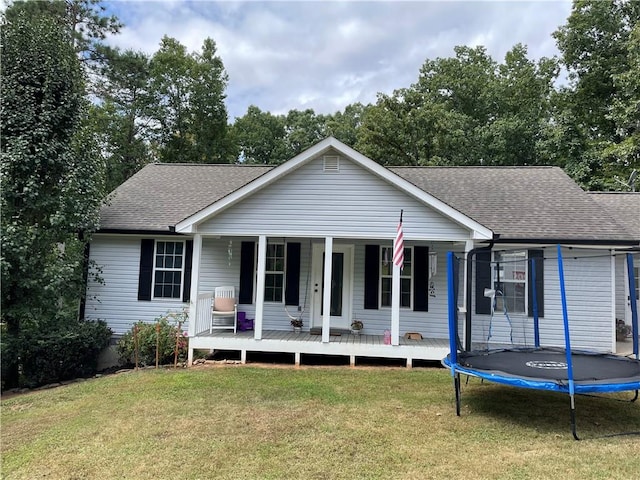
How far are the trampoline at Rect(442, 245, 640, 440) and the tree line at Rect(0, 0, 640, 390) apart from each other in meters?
7.64

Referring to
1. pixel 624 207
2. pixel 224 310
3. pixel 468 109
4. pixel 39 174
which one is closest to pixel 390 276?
pixel 224 310

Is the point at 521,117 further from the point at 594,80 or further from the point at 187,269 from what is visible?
the point at 187,269

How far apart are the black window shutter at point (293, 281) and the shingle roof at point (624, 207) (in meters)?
8.27

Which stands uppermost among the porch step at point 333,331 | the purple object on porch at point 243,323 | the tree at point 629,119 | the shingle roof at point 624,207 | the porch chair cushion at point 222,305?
the tree at point 629,119

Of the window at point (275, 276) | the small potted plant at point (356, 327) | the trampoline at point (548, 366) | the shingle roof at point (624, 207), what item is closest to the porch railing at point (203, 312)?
the window at point (275, 276)

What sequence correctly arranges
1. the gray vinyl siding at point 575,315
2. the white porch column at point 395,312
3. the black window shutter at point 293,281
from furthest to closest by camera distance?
the black window shutter at point 293,281 < the gray vinyl siding at point 575,315 < the white porch column at point 395,312

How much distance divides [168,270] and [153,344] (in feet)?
6.76

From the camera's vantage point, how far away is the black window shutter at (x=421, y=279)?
9.64 m

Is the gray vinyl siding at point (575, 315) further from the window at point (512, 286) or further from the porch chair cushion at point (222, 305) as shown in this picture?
the porch chair cushion at point (222, 305)

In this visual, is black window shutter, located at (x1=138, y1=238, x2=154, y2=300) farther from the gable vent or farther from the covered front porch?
the gable vent

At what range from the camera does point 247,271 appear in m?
10.1

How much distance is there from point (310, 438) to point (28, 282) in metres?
6.70

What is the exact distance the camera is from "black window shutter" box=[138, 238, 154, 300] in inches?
394

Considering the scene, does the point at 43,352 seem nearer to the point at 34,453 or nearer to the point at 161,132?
the point at 34,453
